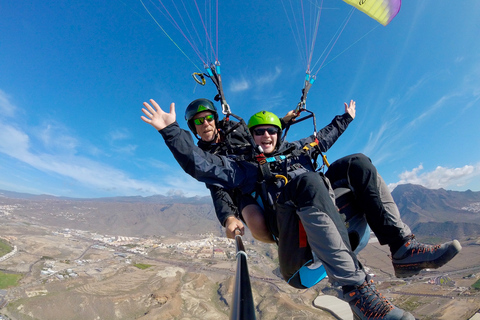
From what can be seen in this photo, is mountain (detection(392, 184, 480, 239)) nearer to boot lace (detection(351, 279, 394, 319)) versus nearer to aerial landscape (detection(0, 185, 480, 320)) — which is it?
aerial landscape (detection(0, 185, 480, 320))

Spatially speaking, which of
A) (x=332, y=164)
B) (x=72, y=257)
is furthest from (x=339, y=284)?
(x=72, y=257)

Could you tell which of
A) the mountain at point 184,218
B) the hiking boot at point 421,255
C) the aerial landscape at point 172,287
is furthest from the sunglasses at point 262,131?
the mountain at point 184,218

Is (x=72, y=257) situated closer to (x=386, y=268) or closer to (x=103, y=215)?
(x=386, y=268)

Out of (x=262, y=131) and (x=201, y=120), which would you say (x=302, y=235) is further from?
(x=201, y=120)

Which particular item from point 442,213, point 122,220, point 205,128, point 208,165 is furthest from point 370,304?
point 442,213

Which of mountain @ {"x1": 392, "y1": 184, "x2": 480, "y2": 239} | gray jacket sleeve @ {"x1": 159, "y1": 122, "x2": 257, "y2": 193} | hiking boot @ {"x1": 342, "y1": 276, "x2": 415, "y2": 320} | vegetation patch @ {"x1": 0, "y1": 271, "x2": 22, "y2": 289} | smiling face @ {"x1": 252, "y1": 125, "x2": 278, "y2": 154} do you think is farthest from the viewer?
mountain @ {"x1": 392, "y1": 184, "x2": 480, "y2": 239}

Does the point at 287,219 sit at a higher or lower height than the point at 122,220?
lower

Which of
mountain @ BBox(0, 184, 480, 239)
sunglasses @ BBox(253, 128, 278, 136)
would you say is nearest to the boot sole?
sunglasses @ BBox(253, 128, 278, 136)
